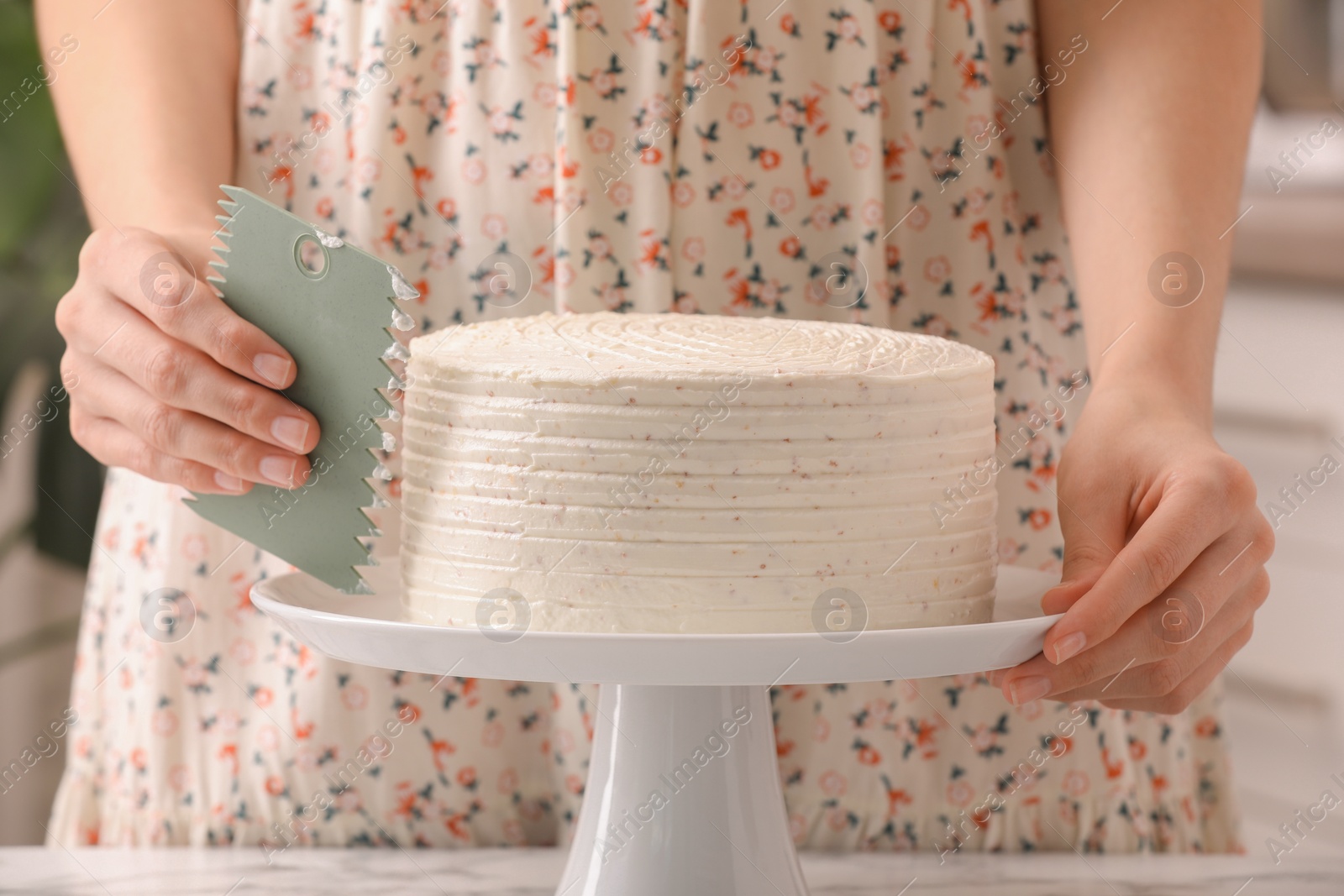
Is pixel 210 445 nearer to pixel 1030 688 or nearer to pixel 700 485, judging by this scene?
pixel 700 485

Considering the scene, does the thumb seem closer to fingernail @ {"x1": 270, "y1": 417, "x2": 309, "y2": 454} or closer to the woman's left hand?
the woman's left hand

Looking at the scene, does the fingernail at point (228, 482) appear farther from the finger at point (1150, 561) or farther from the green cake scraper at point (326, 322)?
the finger at point (1150, 561)

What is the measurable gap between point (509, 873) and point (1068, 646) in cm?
49

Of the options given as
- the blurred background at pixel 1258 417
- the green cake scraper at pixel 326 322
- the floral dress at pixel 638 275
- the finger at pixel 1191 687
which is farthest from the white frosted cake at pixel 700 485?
the blurred background at pixel 1258 417

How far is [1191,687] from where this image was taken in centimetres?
73

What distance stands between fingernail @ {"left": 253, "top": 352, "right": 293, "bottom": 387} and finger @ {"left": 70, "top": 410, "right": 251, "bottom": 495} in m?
0.07

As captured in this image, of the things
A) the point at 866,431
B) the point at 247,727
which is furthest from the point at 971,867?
the point at 247,727

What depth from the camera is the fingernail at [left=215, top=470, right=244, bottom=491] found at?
2.22ft

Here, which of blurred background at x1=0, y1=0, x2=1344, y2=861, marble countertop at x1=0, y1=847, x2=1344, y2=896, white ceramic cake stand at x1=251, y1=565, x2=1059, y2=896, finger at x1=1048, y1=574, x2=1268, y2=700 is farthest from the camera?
blurred background at x1=0, y1=0, x2=1344, y2=861

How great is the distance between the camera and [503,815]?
971 mm

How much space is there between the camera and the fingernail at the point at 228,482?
0.68 meters

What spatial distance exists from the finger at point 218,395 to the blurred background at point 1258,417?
1089 mm

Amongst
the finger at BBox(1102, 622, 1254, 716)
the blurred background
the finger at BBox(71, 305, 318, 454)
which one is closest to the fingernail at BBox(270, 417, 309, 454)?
the finger at BBox(71, 305, 318, 454)

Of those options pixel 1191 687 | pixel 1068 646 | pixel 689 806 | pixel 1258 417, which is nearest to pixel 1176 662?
pixel 1191 687
